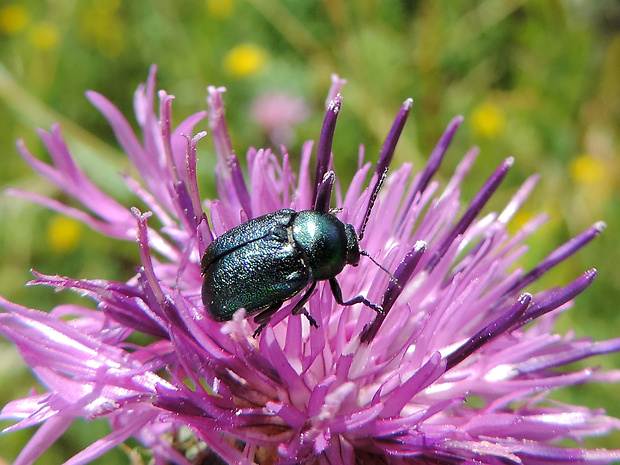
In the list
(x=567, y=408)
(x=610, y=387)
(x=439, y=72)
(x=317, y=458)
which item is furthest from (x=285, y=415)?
(x=439, y=72)

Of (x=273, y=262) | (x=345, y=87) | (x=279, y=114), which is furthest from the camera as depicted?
(x=279, y=114)

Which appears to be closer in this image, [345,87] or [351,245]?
[351,245]

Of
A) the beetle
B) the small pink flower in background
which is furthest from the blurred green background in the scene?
the beetle

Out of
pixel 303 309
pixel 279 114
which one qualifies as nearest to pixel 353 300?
pixel 303 309

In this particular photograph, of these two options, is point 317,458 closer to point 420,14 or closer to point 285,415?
point 285,415

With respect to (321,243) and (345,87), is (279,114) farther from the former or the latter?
(321,243)

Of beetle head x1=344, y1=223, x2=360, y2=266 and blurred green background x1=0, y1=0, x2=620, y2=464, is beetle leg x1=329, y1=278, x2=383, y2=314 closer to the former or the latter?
beetle head x1=344, y1=223, x2=360, y2=266
